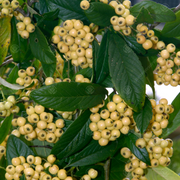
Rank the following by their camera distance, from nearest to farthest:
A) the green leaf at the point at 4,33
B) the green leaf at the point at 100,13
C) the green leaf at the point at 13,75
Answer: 1. the green leaf at the point at 100,13
2. the green leaf at the point at 4,33
3. the green leaf at the point at 13,75

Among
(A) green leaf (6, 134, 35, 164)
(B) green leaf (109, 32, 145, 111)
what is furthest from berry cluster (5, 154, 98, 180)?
(B) green leaf (109, 32, 145, 111)

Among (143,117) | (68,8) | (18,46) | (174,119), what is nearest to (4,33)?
(18,46)

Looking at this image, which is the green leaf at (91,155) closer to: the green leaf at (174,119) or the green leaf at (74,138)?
the green leaf at (74,138)

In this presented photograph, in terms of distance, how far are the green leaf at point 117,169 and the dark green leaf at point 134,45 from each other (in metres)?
0.31

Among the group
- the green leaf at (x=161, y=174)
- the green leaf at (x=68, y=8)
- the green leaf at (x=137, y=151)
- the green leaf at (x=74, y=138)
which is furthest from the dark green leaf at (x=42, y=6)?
the green leaf at (x=161, y=174)

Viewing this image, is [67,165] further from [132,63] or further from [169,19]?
[169,19]

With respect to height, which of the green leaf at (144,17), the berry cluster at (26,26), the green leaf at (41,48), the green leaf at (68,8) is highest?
the green leaf at (144,17)

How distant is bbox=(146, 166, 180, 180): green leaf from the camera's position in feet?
1.95

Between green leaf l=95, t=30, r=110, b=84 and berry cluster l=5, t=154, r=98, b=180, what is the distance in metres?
0.22

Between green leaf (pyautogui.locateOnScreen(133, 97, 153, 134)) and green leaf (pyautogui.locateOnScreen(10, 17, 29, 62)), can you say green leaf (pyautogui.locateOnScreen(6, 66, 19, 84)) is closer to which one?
green leaf (pyautogui.locateOnScreen(10, 17, 29, 62))

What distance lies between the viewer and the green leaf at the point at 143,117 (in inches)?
19.1

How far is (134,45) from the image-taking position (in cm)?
53

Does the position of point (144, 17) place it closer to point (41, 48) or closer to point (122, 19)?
point (122, 19)

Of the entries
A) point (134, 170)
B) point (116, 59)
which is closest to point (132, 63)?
point (116, 59)
